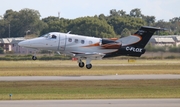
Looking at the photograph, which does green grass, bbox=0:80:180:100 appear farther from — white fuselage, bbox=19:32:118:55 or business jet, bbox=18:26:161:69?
business jet, bbox=18:26:161:69

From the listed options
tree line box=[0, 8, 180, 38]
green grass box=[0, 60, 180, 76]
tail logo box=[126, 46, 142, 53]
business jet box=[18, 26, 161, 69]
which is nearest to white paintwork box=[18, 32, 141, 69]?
business jet box=[18, 26, 161, 69]

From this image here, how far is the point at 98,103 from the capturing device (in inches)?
1005

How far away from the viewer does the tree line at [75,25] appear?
114938 millimetres

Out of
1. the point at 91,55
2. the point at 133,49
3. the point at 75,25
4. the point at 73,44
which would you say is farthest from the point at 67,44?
the point at 75,25

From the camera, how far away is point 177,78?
41.1 m

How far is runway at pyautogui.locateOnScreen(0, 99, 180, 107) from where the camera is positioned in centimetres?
2469

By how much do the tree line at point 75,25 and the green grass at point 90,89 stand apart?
238ft

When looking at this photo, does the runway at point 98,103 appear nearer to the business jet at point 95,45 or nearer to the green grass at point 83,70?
the green grass at point 83,70

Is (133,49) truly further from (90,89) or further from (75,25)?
(75,25)

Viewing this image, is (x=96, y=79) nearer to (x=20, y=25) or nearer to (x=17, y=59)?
(x=17, y=59)

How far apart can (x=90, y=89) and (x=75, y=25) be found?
8376 centimetres

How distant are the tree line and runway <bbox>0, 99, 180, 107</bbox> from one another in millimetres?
84185

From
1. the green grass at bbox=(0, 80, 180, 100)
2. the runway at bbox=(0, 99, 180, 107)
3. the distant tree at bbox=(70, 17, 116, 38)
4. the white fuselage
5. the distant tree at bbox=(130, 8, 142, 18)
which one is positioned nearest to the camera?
the runway at bbox=(0, 99, 180, 107)

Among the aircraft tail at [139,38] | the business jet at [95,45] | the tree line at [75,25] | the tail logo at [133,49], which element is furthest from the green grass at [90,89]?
the tree line at [75,25]
